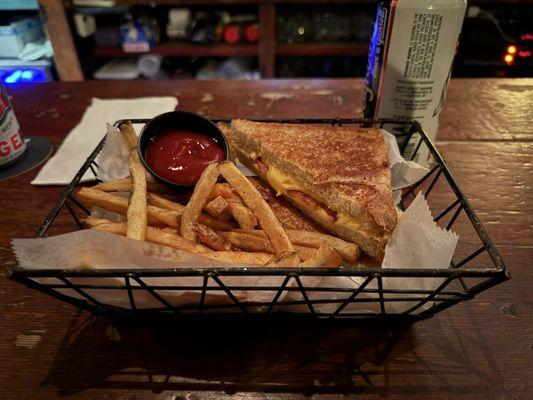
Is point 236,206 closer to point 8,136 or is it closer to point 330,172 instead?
point 330,172

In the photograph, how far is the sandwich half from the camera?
0.93 meters

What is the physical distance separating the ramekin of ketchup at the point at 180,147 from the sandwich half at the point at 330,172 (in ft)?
0.34

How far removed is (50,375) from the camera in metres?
0.76

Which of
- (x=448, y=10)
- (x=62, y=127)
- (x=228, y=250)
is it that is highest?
(x=448, y=10)

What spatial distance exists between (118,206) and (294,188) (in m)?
0.44

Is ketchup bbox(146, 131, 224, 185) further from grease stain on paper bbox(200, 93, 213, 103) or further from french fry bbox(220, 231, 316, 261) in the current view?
grease stain on paper bbox(200, 93, 213, 103)

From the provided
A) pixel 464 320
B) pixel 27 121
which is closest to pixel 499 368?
pixel 464 320

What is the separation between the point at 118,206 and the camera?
3.03 feet

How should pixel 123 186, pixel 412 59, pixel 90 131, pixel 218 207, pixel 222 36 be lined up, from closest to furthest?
pixel 218 207 → pixel 123 186 → pixel 412 59 → pixel 90 131 → pixel 222 36

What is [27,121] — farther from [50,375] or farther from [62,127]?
[50,375]

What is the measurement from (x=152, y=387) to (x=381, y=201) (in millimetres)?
616

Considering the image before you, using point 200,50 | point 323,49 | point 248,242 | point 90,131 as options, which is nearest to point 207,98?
point 90,131

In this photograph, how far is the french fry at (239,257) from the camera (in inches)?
30.4

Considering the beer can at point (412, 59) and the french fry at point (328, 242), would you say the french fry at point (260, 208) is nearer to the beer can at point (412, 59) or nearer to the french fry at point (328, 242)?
the french fry at point (328, 242)
